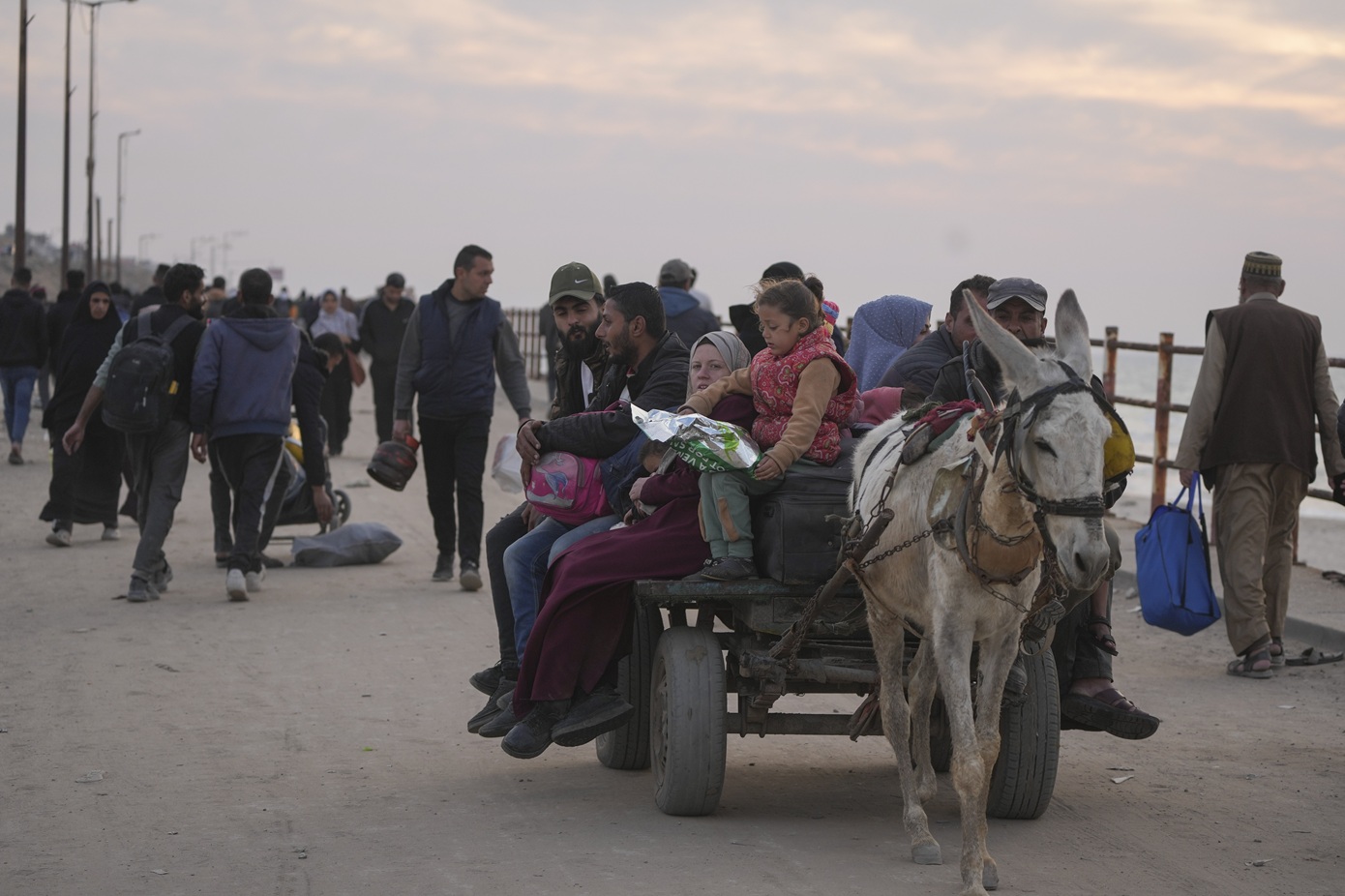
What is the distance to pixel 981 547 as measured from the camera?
4.98 meters

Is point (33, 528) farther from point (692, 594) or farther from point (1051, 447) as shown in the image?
point (1051, 447)

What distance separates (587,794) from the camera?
21.7 feet

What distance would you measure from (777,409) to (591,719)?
139 centimetres

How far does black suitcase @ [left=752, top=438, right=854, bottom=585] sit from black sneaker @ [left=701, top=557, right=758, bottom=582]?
8 centimetres

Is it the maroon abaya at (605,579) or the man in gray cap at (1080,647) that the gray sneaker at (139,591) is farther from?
the man in gray cap at (1080,647)

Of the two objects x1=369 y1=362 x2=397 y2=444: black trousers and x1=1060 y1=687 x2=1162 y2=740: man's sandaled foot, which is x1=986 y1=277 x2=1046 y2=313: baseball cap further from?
x1=369 y1=362 x2=397 y2=444: black trousers

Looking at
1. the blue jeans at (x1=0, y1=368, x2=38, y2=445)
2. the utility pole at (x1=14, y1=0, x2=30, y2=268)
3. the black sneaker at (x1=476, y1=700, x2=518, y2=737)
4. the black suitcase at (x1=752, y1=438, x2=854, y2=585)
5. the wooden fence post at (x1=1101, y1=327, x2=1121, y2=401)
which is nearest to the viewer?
the black suitcase at (x1=752, y1=438, x2=854, y2=585)

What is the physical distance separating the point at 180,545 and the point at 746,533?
942 cm

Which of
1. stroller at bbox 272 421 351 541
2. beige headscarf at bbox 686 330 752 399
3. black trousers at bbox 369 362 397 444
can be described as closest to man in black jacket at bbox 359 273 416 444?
black trousers at bbox 369 362 397 444

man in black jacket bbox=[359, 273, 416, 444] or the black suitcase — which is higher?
man in black jacket bbox=[359, 273, 416, 444]

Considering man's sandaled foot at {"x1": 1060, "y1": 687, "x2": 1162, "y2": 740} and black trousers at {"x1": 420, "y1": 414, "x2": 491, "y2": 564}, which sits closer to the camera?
man's sandaled foot at {"x1": 1060, "y1": 687, "x2": 1162, "y2": 740}

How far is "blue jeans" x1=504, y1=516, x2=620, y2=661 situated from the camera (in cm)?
675

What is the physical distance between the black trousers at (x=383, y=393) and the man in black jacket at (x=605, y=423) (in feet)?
48.6

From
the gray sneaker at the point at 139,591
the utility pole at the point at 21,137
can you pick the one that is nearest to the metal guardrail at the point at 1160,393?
the gray sneaker at the point at 139,591
